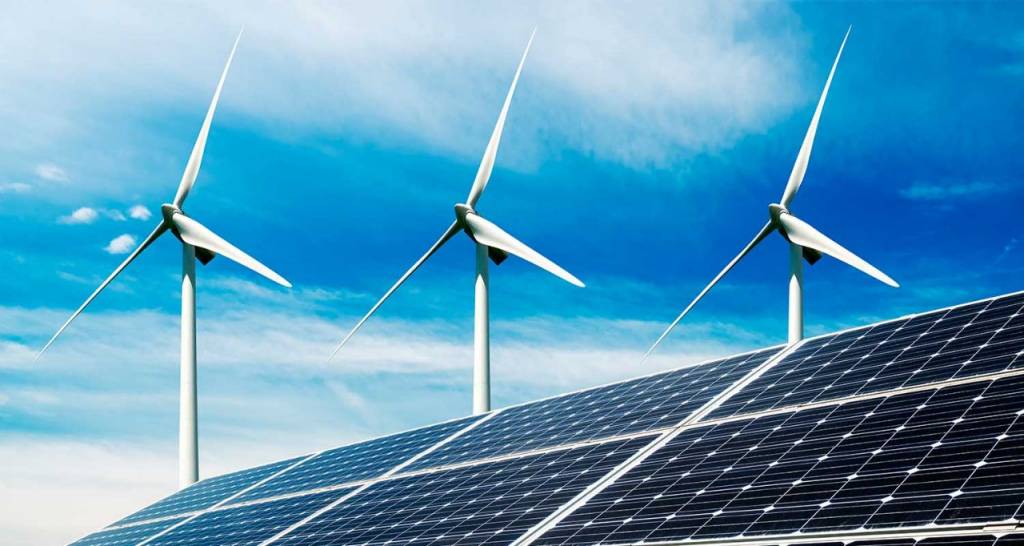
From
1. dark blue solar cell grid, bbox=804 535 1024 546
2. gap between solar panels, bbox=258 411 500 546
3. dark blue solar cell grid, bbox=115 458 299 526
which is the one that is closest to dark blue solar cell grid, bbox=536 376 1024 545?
dark blue solar cell grid, bbox=804 535 1024 546

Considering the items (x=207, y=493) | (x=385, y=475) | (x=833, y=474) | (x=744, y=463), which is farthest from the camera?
(x=207, y=493)

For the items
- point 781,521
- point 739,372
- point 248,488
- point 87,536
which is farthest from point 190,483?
point 781,521

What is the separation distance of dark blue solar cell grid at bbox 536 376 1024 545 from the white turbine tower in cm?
3806

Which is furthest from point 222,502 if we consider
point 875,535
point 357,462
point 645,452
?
point 875,535

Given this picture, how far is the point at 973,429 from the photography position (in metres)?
21.3

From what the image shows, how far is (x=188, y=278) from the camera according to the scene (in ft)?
204

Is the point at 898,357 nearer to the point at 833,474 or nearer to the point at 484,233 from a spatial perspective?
the point at 833,474

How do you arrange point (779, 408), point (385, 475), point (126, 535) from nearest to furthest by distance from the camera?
1. point (779, 408)
2. point (385, 475)
3. point (126, 535)

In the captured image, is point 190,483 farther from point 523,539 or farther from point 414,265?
point 523,539

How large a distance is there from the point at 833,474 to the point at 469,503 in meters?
11.3

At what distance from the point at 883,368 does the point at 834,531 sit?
10.4 metres

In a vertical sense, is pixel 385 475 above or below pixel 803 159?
below

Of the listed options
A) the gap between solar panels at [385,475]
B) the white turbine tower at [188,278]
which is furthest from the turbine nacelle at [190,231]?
the gap between solar panels at [385,475]

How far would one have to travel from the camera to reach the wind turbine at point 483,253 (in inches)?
2149
